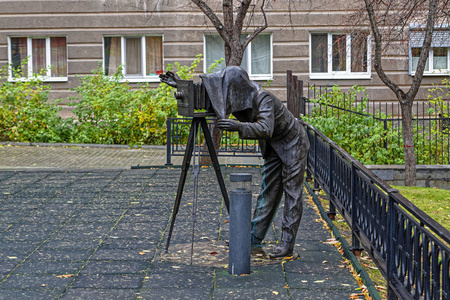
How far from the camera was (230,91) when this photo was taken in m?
6.08

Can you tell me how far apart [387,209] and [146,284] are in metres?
2.18

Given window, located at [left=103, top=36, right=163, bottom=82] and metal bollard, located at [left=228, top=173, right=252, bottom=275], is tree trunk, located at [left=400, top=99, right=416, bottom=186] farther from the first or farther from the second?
window, located at [left=103, top=36, right=163, bottom=82]

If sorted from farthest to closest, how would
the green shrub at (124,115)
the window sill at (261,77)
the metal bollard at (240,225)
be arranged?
the window sill at (261,77)
the green shrub at (124,115)
the metal bollard at (240,225)

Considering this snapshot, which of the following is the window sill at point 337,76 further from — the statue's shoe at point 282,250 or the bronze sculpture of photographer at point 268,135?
the statue's shoe at point 282,250

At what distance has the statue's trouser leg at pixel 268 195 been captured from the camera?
6520 mm

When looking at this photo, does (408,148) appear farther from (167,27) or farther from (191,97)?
(167,27)

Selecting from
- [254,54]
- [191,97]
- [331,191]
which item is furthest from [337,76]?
[191,97]

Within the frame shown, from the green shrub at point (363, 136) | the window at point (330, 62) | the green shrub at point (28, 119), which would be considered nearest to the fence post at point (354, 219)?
the green shrub at point (363, 136)

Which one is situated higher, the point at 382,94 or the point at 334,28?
the point at 334,28

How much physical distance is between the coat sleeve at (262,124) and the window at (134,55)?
586 inches

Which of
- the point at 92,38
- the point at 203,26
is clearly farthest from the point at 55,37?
the point at 203,26

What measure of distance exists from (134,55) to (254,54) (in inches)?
153

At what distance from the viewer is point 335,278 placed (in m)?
5.81

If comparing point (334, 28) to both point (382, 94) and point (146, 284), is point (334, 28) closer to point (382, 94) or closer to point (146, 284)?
point (382, 94)
